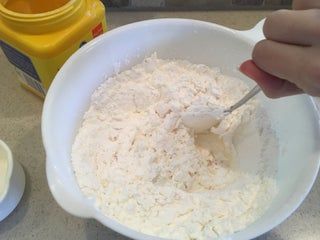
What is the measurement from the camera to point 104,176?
1.79 feet

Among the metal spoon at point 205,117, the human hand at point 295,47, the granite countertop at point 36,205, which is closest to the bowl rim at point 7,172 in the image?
the granite countertop at point 36,205

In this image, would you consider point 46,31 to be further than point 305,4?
Yes

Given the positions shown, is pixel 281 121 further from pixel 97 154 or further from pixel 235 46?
pixel 97 154

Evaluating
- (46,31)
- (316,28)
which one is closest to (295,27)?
(316,28)

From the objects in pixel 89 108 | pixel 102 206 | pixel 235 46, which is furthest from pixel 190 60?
pixel 102 206

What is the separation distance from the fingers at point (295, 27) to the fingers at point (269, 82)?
0.17 ft

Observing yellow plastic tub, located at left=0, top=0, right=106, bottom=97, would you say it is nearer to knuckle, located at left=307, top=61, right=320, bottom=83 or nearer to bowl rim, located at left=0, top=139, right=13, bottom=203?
bowl rim, located at left=0, top=139, right=13, bottom=203

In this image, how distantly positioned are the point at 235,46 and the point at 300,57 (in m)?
0.26

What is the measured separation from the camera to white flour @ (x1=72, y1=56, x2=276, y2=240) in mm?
511

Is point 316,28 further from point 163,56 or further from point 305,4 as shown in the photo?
point 163,56

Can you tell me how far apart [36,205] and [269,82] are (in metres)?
0.37

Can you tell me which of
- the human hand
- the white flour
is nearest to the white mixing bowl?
the white flour

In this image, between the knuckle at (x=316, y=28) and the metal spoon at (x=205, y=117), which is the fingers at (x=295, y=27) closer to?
the knuckle at (x=316, y=28)

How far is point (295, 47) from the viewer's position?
1.22 feet
